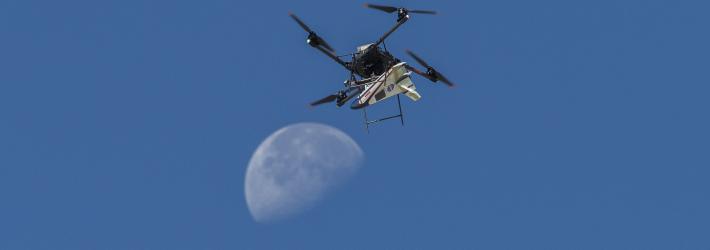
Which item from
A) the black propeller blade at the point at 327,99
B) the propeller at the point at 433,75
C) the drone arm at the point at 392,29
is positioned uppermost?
the drone arm at the point at 392,29

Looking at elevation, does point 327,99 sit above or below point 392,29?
below

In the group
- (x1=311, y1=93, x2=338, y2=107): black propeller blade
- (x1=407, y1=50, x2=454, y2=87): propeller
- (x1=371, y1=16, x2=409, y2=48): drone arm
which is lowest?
(x1=311, y1=93, x2=338, y2=107): black propeller blade

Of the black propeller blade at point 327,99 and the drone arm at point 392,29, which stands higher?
the drone arm at point 392,29

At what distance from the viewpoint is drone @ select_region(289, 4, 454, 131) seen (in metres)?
118

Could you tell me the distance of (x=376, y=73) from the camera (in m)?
122

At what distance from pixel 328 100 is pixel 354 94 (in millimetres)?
2880

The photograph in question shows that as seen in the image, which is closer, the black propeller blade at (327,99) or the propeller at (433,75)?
the black propeller blade at (327,99)

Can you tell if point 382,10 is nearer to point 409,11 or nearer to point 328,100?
point 409,11

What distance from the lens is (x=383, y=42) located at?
121 meters

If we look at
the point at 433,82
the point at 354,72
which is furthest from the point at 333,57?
the point at 433,82

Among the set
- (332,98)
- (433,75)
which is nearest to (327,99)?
(332,98)

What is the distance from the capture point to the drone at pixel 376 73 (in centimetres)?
11838

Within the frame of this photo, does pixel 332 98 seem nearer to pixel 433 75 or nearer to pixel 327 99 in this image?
pixel 327 99

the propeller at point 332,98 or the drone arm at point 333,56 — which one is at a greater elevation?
the drone arm at point 333,56
